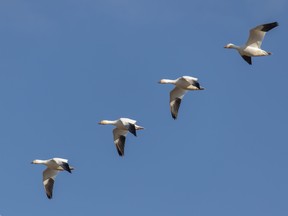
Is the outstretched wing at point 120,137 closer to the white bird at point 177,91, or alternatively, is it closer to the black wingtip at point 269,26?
the white bird at point 177,91

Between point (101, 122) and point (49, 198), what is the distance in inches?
143

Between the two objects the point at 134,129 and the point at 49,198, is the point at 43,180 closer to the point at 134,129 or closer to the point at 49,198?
the point at 49,198

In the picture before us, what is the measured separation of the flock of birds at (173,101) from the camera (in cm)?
4566

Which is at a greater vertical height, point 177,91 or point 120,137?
point 177,91

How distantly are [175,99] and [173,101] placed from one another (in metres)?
0.10

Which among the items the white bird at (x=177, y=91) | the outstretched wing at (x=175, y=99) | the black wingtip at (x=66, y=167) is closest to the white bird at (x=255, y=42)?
the white bird at (x=177, y=91)

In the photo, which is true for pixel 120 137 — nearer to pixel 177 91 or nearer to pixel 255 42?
pixel 177 91

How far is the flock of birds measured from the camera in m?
45.7

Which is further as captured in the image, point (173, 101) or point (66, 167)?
point (173, 101)

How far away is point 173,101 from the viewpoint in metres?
47.8

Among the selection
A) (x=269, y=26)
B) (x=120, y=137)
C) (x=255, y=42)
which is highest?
(x=269, y=26)

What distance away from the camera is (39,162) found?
48031 millimetres

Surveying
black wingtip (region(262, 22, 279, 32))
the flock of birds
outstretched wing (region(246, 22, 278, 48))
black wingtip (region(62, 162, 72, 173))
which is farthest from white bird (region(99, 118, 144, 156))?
black wingtip (region(262, 22, 279, 32))

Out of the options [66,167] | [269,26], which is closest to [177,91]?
[269,26]
